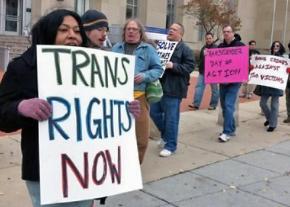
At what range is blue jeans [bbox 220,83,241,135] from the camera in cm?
823

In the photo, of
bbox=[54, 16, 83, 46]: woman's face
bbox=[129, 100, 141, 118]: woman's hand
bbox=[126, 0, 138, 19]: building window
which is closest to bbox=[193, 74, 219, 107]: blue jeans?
bbox=[129, 100, 141, 118]: woman's hand

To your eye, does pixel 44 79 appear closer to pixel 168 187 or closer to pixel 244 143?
pixel 168 187

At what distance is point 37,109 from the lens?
256 centimetres

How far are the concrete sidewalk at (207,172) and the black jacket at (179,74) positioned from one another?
0.91 meters

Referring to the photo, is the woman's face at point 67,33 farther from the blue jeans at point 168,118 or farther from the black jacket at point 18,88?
the blue jeans at point 168,118

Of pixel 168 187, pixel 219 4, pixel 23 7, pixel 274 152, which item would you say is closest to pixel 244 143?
pixel 274 152

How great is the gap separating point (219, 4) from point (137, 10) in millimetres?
4937

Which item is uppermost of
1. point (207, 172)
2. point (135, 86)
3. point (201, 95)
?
point (135, 86)

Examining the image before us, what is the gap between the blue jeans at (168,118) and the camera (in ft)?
23.1

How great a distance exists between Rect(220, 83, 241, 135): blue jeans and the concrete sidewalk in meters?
0.24

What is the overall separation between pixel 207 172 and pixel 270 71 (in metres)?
3.91

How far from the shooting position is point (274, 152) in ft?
25.6

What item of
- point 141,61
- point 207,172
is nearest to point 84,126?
point 141,61

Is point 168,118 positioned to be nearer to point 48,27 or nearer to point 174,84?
point 174,84
